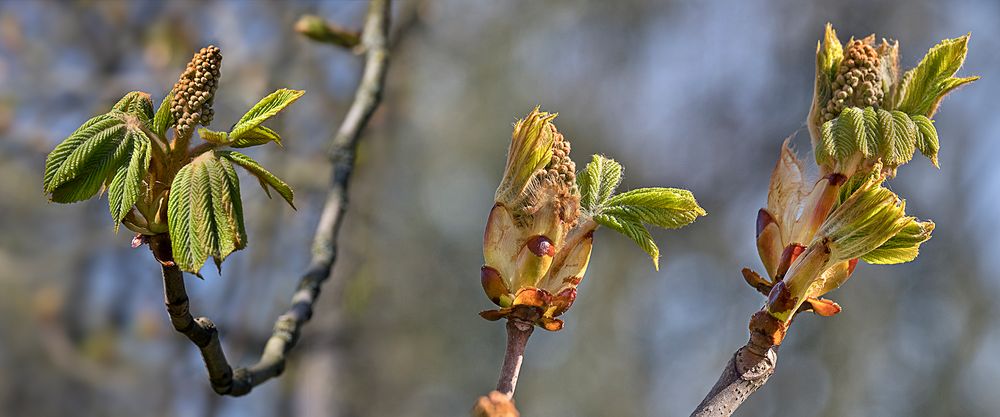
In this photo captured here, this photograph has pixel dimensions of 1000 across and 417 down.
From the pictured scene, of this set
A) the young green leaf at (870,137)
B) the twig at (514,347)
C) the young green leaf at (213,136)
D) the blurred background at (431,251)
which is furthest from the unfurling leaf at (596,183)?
the blurred background at (431,251)

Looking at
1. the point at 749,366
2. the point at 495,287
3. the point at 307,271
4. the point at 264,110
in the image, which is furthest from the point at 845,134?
the point at 307,271

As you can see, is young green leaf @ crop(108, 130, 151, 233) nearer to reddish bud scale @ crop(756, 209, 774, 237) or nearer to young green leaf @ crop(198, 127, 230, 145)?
young green leaf @ crop(198, 127, 230, 145)

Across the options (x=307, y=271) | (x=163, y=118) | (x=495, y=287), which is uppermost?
(x=307, y=271)

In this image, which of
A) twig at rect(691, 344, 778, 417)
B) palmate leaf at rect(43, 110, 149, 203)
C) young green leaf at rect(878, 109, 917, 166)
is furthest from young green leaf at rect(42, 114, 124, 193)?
young green leaf at rect(878, 109, 917, 166)

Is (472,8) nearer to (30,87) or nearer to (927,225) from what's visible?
(30,87)

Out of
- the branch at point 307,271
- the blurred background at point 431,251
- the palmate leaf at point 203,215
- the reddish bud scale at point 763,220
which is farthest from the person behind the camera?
the blurred background at point 431,251

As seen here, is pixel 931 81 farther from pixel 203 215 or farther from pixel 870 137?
pixel 203 215

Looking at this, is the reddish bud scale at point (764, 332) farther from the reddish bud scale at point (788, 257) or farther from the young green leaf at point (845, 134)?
the young green leaf at point (845, 134)
